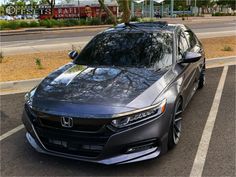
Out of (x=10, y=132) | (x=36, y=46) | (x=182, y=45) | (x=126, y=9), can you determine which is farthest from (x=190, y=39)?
(x=36, y=46)

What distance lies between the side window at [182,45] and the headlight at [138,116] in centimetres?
162

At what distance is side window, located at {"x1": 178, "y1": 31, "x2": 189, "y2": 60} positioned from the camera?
5.36 meters

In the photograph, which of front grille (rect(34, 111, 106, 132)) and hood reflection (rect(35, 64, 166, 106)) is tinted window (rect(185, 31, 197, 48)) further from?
front grille (rect(34, 111, 106, 132))

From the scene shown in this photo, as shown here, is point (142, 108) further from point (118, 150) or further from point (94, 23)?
point (94, 23)

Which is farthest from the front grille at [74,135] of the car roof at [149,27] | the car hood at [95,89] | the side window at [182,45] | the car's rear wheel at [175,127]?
the car roof at [149,27]

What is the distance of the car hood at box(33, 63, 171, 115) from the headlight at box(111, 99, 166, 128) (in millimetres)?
74

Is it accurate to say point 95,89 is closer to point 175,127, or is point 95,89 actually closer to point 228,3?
point 175,127

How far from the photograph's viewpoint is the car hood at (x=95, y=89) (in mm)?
→ 3738

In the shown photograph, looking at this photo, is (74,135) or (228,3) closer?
(74,135)

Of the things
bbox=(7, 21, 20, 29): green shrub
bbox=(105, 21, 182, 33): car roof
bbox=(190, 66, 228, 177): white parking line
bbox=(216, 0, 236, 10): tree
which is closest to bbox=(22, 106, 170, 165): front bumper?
bbox=(190, 66, 228, 177): white parking line

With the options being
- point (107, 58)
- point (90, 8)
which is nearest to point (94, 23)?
point (90, 8)

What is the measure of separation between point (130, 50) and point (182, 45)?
1.04 metres

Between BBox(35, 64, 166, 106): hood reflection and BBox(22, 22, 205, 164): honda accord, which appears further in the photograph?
BBox(35, 64, 166, 106): hood reflection

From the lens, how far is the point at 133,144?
12.1ft
